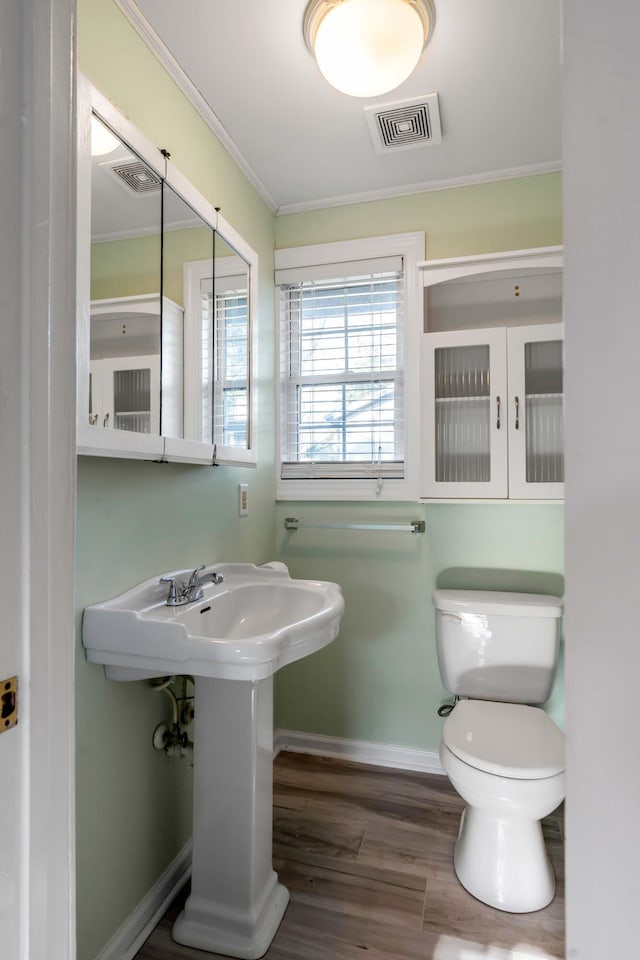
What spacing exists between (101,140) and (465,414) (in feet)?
4.86

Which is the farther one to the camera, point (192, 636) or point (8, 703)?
point (192, 636)

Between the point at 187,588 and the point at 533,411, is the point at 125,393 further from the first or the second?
the point at 533,411

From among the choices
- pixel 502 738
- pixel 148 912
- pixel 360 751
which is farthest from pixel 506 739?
pixel 148 912

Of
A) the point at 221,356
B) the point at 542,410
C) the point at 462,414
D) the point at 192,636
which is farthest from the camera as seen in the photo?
the point at 462,414

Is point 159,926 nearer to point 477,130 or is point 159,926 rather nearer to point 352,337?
point 352,337

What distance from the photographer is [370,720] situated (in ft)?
7.22

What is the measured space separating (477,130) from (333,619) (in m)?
1.73

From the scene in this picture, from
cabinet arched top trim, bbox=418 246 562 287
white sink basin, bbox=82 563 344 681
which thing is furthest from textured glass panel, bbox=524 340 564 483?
white sink basin, bbox=82 563 344 681

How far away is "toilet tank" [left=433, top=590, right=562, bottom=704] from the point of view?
71.9 inches

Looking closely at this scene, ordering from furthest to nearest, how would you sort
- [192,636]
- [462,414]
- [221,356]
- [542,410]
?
[462,414] < [542,410] < [221,356] < [192,636]

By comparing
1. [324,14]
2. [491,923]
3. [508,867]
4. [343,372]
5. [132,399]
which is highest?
[324,14]

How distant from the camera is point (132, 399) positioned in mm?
1295

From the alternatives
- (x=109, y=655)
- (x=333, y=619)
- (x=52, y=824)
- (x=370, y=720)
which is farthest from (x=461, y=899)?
(x=52, y=824)

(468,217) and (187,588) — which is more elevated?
(468,217)
